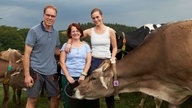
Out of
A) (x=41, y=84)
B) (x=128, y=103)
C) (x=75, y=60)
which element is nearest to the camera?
(x=75, y=60)

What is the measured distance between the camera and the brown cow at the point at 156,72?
5.59 metres

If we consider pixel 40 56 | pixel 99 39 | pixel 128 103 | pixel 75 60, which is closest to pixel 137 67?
pixel 99 39

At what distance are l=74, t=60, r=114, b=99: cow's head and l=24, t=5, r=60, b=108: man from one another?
63cm

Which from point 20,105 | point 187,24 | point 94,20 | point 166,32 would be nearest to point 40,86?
point 94,20

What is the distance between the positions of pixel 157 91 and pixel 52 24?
2381mm

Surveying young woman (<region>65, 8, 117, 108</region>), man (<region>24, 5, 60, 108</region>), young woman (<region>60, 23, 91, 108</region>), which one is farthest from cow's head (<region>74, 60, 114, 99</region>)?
man (<region>24, 5, 60, 108</region>)

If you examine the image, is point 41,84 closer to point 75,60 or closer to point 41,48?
point 41,48

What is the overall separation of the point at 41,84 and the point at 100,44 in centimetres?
138

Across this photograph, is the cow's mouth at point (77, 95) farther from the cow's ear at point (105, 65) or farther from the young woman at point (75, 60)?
the cow's ear at point (105, 65)

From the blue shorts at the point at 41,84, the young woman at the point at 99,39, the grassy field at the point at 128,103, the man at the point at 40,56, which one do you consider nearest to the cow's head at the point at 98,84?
the young woman at the point at 99,39

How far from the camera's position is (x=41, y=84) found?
6.16m

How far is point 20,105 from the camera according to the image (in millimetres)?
10898

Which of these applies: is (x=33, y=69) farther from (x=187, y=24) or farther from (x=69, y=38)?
(x=187, y=24)

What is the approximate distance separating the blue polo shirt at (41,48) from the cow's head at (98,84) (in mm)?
707
